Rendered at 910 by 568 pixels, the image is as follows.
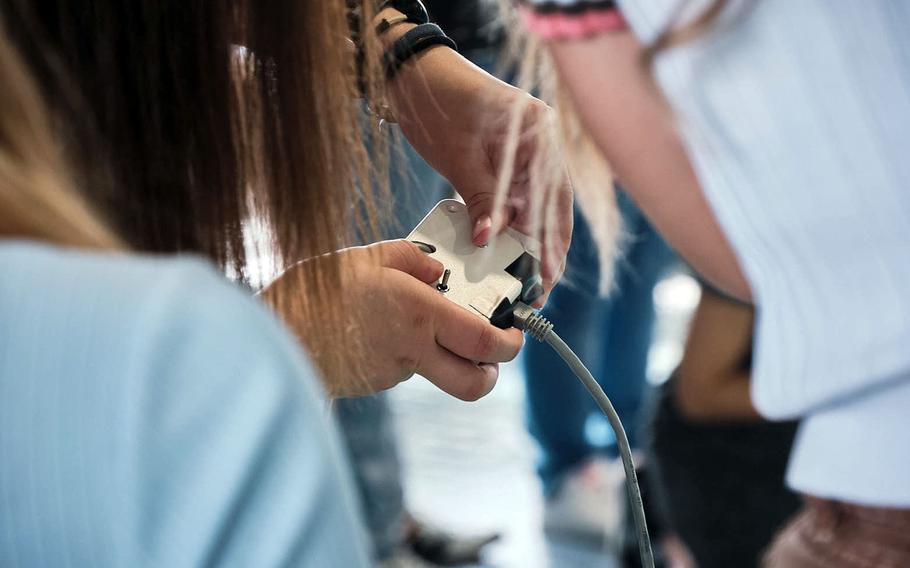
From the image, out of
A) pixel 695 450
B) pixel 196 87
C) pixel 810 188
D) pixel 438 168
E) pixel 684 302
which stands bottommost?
pixel 684 302

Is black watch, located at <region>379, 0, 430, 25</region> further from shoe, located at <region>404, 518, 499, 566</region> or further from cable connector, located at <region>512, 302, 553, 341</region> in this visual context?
shoe, located at <region>404, 518, 499, 566</region>

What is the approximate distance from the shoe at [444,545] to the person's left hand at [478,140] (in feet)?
2.87

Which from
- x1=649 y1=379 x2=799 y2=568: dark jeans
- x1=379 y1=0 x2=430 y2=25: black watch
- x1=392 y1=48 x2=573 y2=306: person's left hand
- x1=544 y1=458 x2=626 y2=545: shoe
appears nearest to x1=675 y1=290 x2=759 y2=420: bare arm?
x1=649 y1=379 x2=799 y2=568: dark jeans

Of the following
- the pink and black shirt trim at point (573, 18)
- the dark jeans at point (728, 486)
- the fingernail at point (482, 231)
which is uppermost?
the pink and black shirt trim at point (573, 18)

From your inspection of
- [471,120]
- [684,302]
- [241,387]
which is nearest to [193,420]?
[241,387]

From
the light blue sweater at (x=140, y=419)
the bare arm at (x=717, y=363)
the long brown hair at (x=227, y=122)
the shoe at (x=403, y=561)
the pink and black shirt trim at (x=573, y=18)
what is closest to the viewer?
the light blue sweater at (x=140, y=419)

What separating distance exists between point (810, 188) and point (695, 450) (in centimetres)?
61

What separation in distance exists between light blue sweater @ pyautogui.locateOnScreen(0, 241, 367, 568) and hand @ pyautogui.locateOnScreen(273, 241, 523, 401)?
1.04 feet

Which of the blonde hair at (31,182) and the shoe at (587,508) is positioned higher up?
the blonde hair at (31,182)

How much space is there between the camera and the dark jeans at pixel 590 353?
1475mm

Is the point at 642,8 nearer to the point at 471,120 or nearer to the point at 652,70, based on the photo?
the point at 652,70

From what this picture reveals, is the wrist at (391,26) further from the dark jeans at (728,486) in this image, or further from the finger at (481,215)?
the dark jeans at (728,486)

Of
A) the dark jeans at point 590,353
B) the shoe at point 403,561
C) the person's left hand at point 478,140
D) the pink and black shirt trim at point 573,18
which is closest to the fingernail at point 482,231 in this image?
the person's left hand at point 478,140

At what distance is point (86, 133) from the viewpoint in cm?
40
